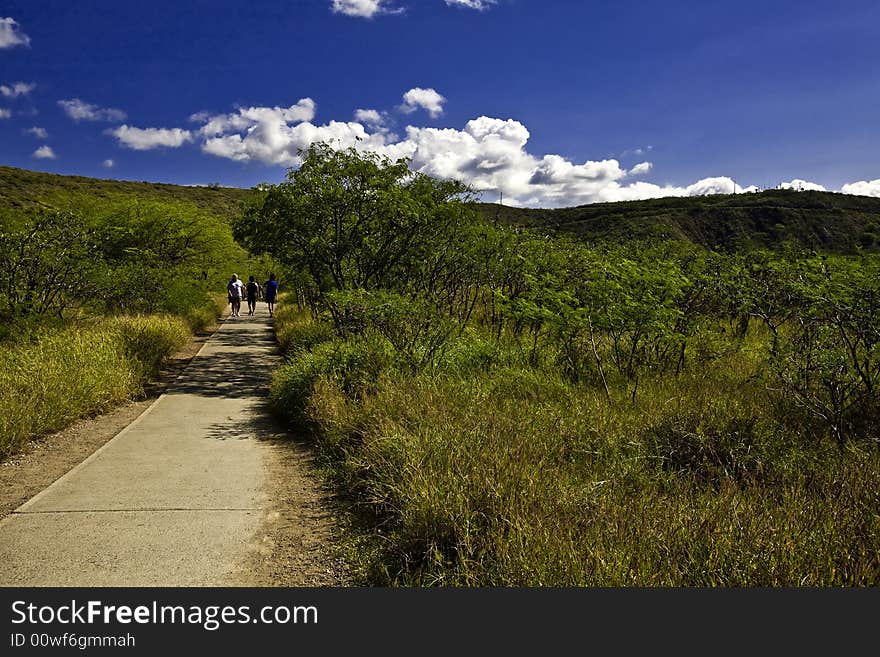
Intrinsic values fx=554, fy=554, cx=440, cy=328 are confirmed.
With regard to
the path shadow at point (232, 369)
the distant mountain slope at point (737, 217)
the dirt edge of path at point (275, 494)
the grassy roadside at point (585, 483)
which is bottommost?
the dirt edge of path at point (275, 494)

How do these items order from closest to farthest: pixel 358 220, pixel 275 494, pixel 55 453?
pixel 275 494 → pixel 55 453 → pixel 358 220

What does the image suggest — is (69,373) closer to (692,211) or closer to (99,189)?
(99,189)

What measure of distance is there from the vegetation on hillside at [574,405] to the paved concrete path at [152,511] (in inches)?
35.2

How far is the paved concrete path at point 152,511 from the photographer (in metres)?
3.44

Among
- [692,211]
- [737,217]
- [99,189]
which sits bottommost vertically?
[737,217]

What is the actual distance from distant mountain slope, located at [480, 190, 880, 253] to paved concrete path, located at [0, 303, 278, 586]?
208 feet

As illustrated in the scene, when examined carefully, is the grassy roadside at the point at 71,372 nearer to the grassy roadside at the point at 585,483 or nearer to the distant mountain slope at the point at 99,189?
the grassy roadside at the point at 585,483

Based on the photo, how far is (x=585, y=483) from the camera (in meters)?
4.19

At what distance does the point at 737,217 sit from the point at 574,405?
86158mm

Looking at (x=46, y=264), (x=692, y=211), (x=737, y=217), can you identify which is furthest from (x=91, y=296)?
(x=692, y=211)

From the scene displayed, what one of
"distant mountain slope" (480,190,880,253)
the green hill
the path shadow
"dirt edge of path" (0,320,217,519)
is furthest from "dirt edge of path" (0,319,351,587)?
"distant mountain slope" (480,190,880,253)

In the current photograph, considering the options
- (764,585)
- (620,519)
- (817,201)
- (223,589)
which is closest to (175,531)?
(223,589)

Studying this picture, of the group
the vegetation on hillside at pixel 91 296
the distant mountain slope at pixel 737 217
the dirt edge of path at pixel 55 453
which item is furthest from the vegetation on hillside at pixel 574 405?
the distant mountain slope at pixel 737 217

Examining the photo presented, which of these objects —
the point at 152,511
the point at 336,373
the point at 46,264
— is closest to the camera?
the point at 152,511
